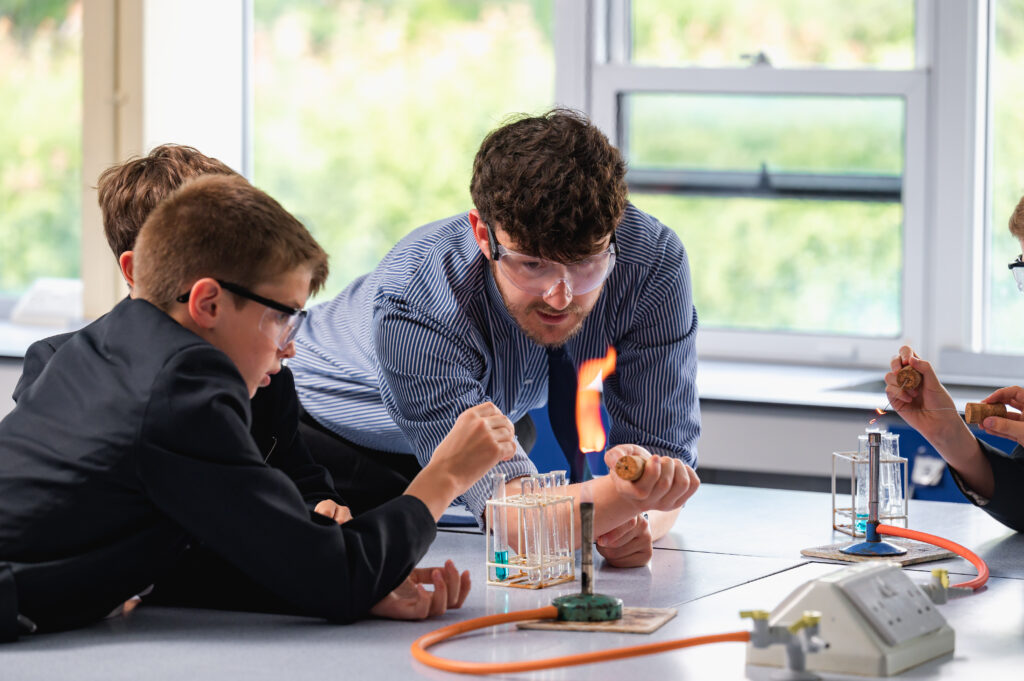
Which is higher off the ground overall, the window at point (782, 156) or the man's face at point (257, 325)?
the window at point (782, 156)

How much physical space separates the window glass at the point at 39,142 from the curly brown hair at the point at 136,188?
2.68m

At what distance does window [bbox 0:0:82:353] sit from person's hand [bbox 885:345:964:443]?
10.6 feet

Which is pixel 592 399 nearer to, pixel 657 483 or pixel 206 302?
pixel 657 483

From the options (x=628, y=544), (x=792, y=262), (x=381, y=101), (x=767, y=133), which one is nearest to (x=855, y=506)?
(x=628, y=544)

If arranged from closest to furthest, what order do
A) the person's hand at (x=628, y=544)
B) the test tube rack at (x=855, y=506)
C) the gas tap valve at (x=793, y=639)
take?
the gas tap valve at (x=793, y=639) → the person's hand at (x=628, y=544) → the test tube rack at (x=855, y=506)

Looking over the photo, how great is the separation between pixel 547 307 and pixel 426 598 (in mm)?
571

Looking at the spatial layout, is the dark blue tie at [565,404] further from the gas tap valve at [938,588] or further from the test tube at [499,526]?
the gas tap valve at [938,588]

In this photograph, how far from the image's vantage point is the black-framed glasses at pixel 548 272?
2.03 meters

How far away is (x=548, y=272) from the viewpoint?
203 cm

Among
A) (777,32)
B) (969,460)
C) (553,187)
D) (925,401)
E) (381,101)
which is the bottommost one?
(969,460)

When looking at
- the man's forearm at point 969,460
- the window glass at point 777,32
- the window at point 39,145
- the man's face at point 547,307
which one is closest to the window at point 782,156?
the window glass at point 777,32

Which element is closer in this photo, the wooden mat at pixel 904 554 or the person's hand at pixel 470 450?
the person's hand at pixel 470 450

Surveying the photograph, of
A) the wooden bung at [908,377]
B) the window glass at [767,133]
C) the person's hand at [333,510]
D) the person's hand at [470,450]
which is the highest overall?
the window glass at [767,133]

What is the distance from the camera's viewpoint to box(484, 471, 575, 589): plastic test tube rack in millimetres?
1866
